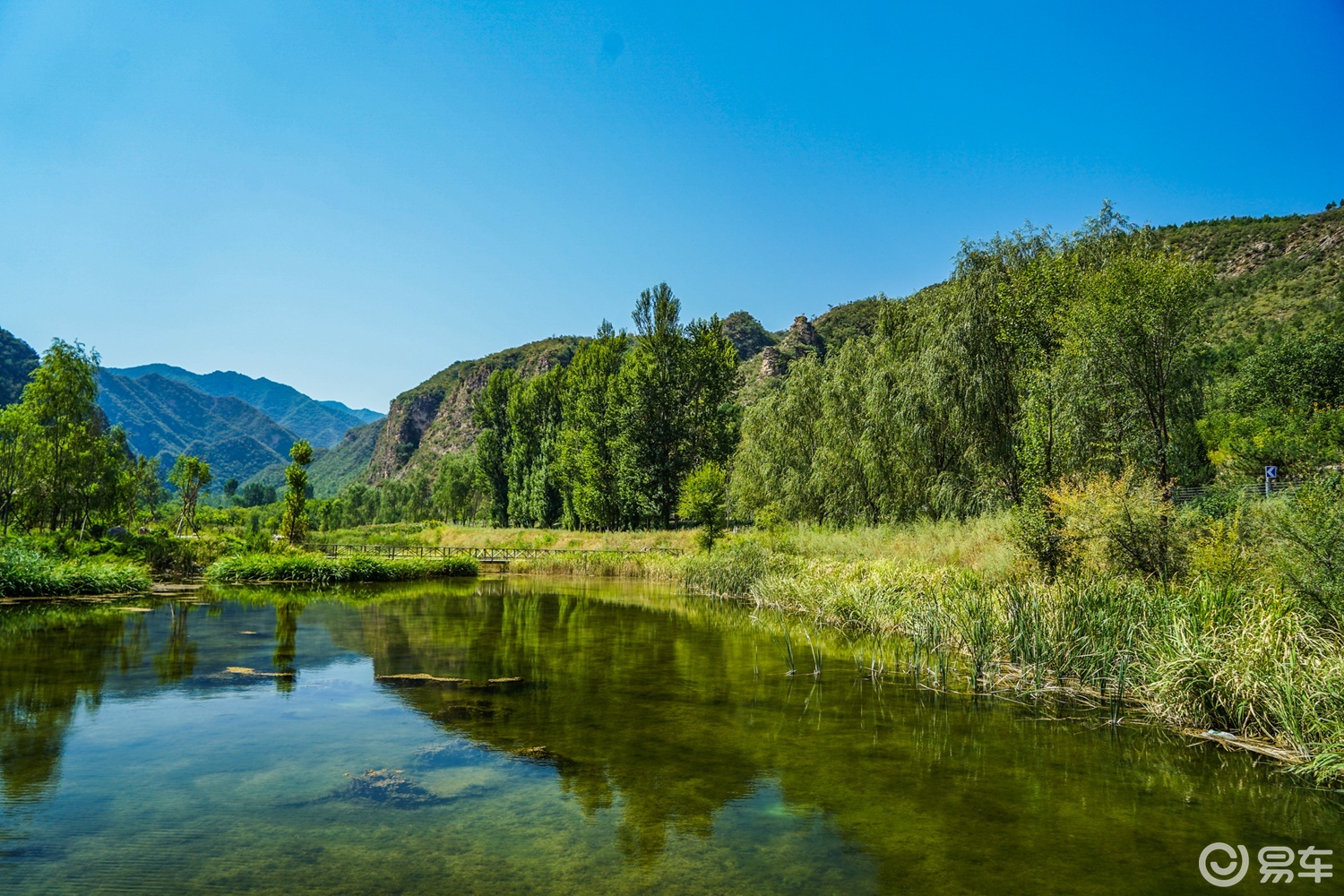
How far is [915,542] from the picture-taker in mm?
20406

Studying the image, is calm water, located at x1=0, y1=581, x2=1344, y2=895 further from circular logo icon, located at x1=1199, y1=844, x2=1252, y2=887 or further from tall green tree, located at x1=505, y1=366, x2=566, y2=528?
tall green tree, located at x1=505, y1=366, x2=566, y2=528

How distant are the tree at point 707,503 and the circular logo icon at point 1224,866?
2750 cm

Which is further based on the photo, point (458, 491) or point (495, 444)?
point (458, 491)

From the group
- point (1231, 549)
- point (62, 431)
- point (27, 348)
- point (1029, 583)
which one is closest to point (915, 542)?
point (1029, 583)

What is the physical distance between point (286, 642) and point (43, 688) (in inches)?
221

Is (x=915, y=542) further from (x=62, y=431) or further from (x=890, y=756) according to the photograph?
(x=62, y=431)

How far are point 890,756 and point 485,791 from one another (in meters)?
4.68

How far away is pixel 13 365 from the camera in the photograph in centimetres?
11000

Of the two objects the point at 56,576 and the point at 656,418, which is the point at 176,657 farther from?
the point at 656,418

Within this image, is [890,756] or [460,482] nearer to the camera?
[890,756]

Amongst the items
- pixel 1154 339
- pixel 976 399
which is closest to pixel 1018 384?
pixel 976 399
